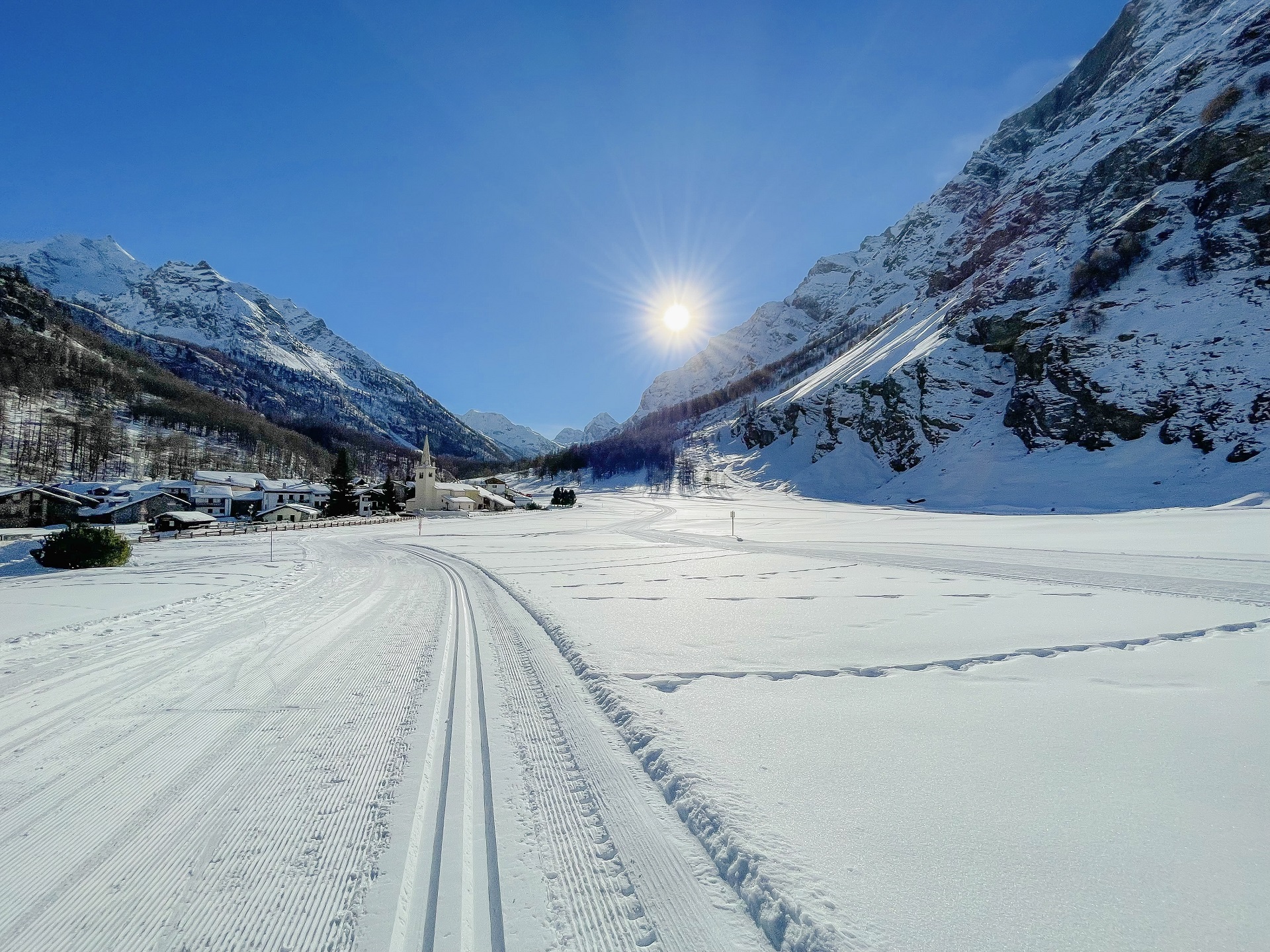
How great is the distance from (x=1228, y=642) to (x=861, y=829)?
7523 millimetres

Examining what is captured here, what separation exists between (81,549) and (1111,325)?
9568 cm

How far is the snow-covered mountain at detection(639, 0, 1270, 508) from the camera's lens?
54906 millimetres

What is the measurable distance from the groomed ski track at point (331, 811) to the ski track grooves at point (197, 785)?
2cm

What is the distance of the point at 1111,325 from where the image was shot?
65375 mm

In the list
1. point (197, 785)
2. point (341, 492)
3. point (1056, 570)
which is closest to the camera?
point (197, 785)

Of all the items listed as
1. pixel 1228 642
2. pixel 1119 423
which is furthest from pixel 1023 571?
pixel 1119 423

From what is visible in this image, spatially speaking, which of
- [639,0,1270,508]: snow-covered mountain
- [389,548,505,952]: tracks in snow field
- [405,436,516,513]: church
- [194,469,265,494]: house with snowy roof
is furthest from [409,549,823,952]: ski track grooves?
[194,469,265,494]: house with snowy roof

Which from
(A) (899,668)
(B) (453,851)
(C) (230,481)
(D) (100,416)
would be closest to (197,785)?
(B) (453,851)

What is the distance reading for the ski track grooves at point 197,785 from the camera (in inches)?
108

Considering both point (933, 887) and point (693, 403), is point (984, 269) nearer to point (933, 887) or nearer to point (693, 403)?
point (693, 403)

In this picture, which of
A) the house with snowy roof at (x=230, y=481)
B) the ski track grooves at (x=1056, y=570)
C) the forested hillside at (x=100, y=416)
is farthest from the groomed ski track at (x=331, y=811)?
the forested hillside at (x=100, y=416)

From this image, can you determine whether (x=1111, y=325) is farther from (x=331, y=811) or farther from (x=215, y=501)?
(x=215, y=501)

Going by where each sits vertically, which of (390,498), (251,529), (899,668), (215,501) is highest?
(390,498)

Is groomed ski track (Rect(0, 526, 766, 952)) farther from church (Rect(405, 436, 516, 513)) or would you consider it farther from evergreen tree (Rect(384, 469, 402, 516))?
church (Rect(405, 436, 516, 513))
